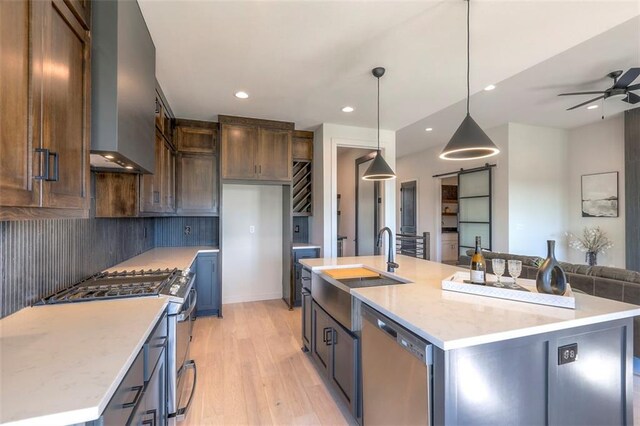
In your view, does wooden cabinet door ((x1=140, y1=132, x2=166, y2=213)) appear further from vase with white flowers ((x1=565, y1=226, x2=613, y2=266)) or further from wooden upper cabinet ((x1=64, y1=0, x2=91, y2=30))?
vase with white flowers ((x1=565, y1=226, x2=613, y2=266))

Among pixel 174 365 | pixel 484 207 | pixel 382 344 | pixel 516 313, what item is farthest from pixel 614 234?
pixel 174 365

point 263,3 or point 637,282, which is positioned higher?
point 263,3

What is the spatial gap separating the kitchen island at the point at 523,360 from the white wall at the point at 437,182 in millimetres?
4071

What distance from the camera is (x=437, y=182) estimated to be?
21.8 feet

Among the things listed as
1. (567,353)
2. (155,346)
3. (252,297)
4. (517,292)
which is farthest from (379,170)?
(252,297)

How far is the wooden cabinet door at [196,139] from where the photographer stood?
4.00 meters

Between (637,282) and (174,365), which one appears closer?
(174,365)

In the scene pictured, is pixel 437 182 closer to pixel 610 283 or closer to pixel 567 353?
pixel 610 283

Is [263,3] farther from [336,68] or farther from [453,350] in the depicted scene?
[453,350]

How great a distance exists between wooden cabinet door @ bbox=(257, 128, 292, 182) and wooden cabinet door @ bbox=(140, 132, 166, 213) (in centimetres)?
126

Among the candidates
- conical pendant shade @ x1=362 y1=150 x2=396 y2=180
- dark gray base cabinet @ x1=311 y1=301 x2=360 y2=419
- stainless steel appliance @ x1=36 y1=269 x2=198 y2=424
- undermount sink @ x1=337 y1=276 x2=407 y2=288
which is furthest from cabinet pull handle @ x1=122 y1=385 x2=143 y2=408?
conical pendant shade @ x1=362 y1=150 x2=396 y2=180

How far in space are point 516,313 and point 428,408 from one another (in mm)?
612

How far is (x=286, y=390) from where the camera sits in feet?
7.71

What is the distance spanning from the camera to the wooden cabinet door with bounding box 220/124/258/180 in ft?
12.9
